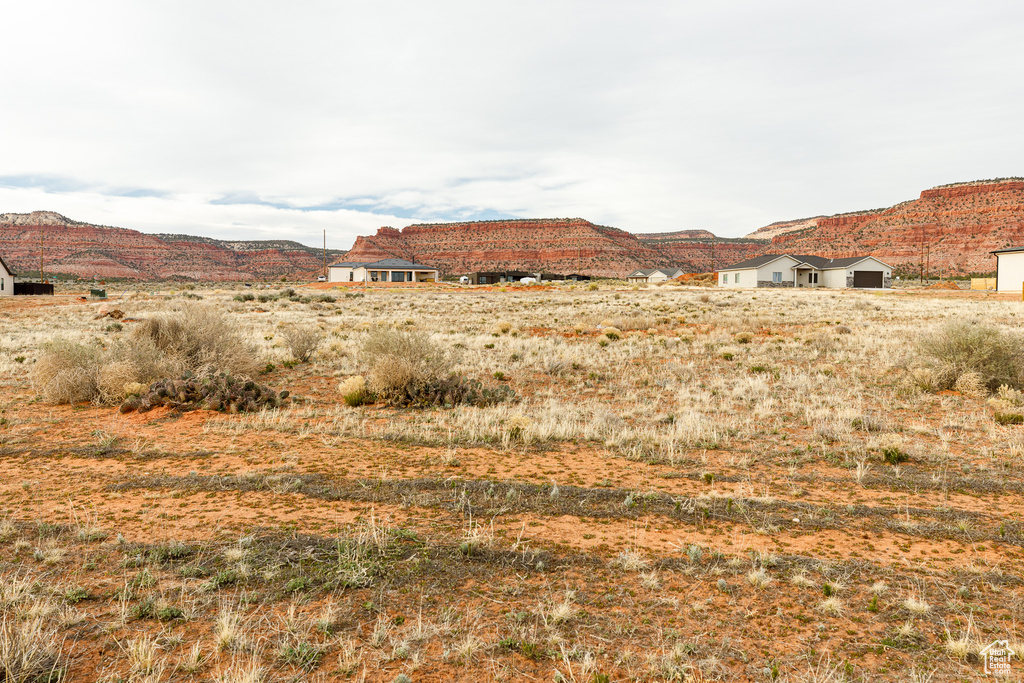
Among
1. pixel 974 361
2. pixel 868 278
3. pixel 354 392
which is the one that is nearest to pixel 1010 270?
pixel 868 278

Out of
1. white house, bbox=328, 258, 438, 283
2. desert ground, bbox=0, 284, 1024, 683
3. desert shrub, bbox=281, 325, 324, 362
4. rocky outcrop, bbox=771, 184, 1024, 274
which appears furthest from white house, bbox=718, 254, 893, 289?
desert shrub, bbox=281, 325, 324, 362

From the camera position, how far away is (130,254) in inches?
5281

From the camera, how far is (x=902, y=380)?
39.1 ft

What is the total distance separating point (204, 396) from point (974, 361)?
52.9 feet

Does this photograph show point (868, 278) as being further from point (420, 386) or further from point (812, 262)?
point (420, 386)

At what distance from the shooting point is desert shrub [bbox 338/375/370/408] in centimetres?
1053

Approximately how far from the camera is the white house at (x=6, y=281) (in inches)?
1863

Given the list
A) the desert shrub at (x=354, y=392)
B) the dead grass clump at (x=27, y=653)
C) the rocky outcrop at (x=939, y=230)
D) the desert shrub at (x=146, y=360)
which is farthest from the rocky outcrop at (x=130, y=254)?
the dead grass clump at (x=27, y=653)

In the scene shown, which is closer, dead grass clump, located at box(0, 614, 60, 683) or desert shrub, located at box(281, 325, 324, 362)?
dead grass clump, located at box(0, 614, 60, 683)

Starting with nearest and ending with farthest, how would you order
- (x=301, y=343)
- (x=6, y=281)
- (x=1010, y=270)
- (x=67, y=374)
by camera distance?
(x=67, y=374)
(x=301, y=343)
(x=1010, y=270)
(x=6, y=281)

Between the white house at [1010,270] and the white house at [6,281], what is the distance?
84740mm

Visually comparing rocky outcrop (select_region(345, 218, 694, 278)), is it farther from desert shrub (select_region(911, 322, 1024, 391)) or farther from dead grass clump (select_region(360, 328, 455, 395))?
dead grass clump (select_region(360, 328, 455, 395))

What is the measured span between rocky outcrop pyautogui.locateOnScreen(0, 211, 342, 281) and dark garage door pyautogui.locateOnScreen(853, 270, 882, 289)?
4895 inches

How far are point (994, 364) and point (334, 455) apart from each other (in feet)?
44.7
